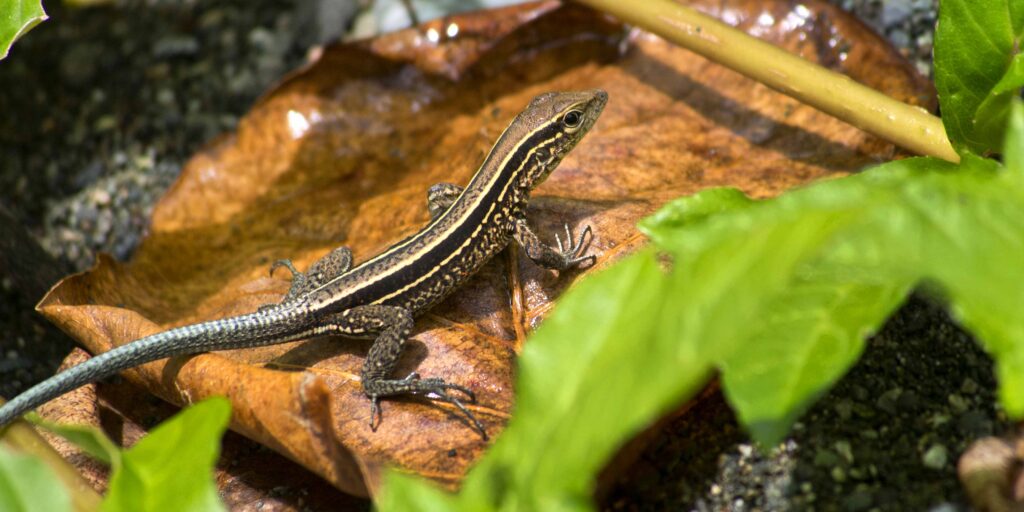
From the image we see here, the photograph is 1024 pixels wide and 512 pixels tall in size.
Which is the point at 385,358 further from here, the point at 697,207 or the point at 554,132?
the point at 697,207

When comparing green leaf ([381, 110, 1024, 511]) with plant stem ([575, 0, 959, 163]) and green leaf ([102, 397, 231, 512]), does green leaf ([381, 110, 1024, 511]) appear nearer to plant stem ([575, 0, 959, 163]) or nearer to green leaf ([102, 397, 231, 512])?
green leaf ([102, 397, 231, 512])

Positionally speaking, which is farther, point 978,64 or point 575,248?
point 575,248

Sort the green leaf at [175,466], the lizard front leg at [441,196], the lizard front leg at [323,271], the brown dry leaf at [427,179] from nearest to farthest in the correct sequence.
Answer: the green leaf at [175,466] < the brown dry leaf at [427,179] < the lizard front leg at [323,271] < the lizard front leg at [441,196]

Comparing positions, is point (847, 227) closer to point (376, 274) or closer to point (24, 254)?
point (376, 274)

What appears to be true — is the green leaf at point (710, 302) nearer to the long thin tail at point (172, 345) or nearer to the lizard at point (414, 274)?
the lizard at point (414, 274)

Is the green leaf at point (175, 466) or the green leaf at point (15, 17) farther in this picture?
the green leaf at point (15, 17)

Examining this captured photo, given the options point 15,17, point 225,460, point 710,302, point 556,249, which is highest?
point 15,17

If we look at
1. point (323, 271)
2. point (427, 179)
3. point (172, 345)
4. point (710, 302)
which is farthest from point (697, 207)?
point (427, 179)

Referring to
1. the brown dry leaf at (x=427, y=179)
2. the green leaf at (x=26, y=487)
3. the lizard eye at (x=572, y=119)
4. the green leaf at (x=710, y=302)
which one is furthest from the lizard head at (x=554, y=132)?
the green leaf at (x=26, y=487)
